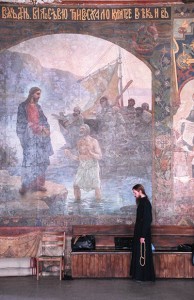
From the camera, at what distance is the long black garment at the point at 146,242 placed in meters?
11.8

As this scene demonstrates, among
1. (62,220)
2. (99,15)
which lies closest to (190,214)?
(62,220)

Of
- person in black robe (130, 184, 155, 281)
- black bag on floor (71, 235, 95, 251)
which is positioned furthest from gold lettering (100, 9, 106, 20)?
black bag on floor (71, 235, 95, 251)

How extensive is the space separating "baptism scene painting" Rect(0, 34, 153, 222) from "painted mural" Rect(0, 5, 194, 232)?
0.07 ft

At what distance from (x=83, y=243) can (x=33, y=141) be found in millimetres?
2336

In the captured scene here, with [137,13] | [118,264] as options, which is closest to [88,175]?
[118,264]

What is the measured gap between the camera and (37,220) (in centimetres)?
1305

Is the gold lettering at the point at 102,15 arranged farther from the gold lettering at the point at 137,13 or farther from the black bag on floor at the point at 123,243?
the black bag on floor at the point at 123,243

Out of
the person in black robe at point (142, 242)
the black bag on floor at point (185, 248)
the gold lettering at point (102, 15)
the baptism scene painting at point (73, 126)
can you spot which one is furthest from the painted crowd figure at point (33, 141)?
the black bag on floor at point (185, 248)

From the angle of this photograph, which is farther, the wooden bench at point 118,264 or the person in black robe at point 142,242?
the wooden bench at point 118,264

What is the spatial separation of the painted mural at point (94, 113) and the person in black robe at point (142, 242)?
43.6 inches

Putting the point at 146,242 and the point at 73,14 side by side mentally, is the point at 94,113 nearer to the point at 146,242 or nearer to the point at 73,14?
the point at 73,14

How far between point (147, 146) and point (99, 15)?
9.33ft

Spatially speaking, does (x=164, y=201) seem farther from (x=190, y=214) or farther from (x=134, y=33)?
(x=134, y=33)

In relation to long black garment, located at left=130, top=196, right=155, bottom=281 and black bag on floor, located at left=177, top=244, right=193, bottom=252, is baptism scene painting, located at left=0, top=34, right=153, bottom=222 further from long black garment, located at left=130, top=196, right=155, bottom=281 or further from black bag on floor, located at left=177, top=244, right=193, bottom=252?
black bag on floor, located at left=177, top=244, right=193, bottom=252
